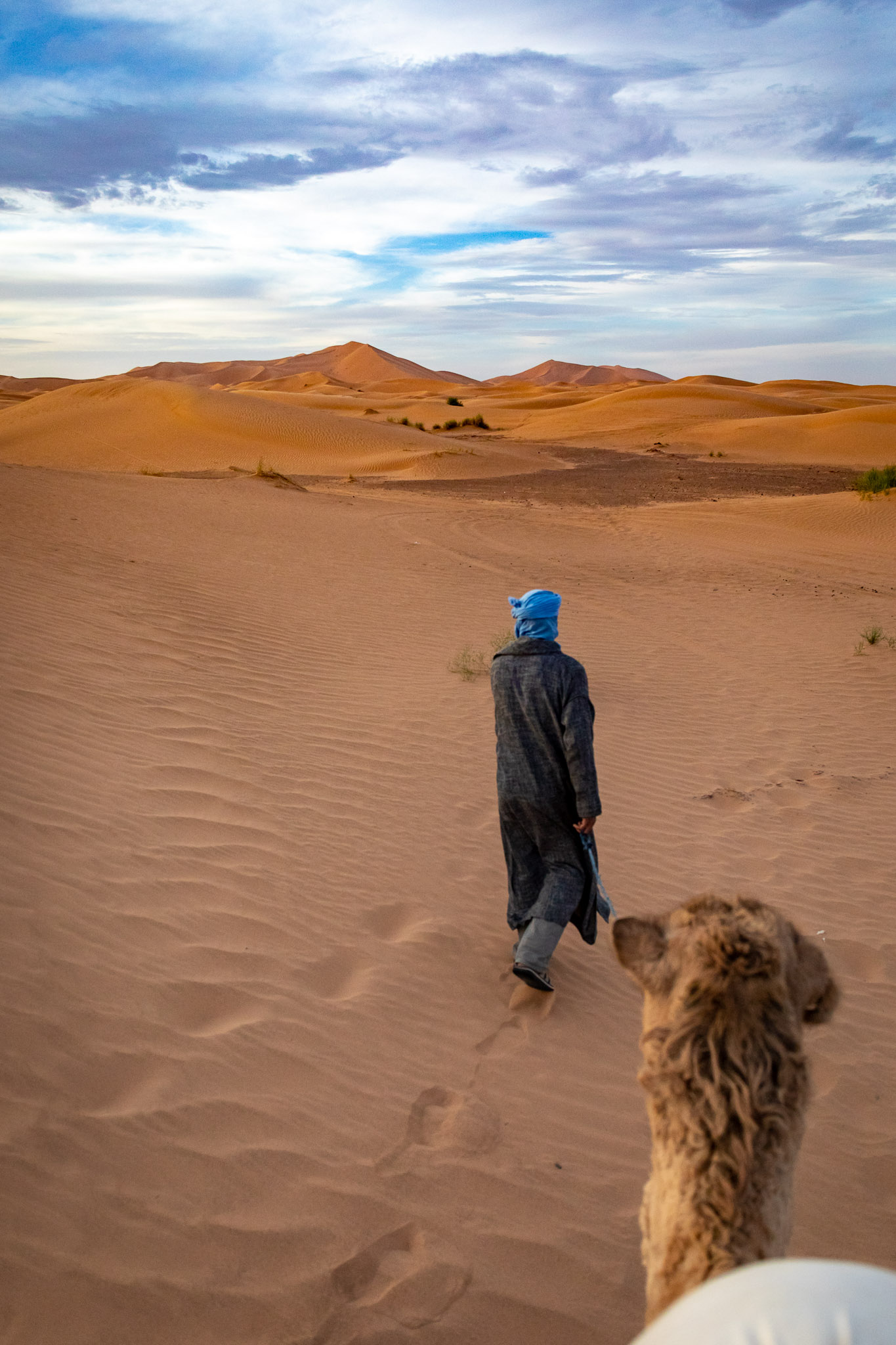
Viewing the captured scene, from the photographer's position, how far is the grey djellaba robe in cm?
380

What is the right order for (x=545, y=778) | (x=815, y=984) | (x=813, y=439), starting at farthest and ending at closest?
(x=813, y=439)
(x=545, y=778)
(x=815, y=984)

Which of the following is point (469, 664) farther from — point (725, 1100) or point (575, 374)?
point (575, 374)

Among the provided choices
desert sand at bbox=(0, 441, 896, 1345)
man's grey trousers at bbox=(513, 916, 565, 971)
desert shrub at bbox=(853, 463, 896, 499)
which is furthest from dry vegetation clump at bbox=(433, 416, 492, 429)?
man's grey trousers at bbox=(513, 916, 565, 971)

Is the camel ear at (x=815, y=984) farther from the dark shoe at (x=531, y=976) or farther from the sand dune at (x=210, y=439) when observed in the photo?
the sand dune at (x=210, y=439)

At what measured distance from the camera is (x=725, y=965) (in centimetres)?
140

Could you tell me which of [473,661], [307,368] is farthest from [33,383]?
[473,661]

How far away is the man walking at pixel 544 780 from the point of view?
381 centimetres

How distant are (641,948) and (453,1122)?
2166 mm

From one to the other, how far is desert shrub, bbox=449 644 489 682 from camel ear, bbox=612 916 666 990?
7405 mm

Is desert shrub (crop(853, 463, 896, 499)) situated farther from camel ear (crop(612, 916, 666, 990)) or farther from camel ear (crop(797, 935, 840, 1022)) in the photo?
camel ear (crop(612, 916, 666, 990))

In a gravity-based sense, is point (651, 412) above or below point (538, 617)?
above

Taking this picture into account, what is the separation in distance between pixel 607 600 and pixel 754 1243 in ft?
39.3

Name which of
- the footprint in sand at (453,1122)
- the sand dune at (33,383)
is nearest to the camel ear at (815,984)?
the footprint in sand at (453,1122)

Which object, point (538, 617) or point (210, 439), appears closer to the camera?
point (538, 617)
